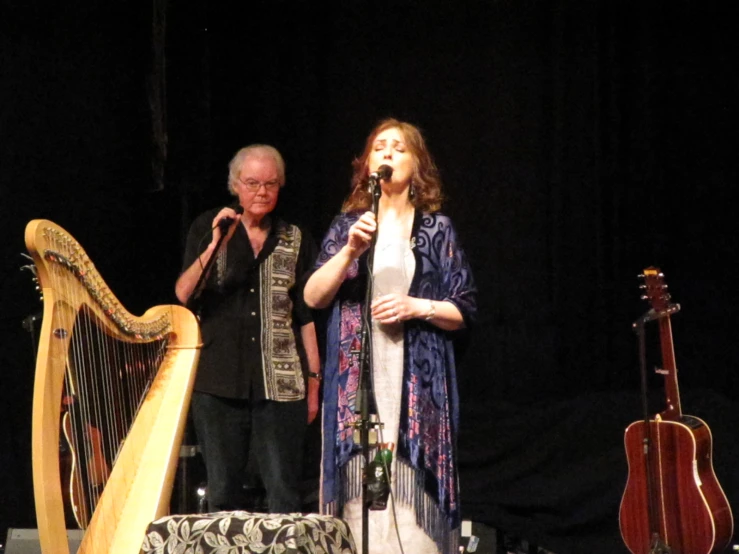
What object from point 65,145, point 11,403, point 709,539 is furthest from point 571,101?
point 11,403

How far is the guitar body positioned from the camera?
3840 millimetres

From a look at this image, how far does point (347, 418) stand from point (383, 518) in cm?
31

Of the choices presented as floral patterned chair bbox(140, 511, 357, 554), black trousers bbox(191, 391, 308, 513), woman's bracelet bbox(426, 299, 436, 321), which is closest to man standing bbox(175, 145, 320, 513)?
black trousers bbox(191, 391, 308, 513)

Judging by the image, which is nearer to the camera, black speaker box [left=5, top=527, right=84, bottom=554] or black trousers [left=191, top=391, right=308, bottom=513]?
black trousers [left=191, top=391, right=308, bottom=513]

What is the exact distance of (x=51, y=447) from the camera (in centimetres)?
220

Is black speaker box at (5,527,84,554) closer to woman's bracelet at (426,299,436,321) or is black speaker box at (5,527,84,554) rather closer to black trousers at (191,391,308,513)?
black trousers at (191,391,308,513)

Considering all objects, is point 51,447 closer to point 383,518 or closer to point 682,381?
point 383,518

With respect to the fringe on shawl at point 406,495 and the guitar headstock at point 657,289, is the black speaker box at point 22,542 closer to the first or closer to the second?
the fringe on shawl at point 406,495

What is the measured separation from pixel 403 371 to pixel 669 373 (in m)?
1.26

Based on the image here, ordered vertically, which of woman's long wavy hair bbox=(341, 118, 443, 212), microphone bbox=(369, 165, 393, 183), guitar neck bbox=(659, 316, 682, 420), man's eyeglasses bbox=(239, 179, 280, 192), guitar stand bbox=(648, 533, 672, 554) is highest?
man's eyeglasses bbox=(239, 179, 280, 192)

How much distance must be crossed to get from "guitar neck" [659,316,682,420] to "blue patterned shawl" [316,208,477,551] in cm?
103

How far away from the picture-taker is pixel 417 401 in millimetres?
3230

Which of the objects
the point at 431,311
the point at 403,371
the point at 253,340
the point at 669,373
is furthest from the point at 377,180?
the point at 669,373

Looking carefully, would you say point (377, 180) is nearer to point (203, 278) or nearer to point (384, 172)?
point (384, 172)
